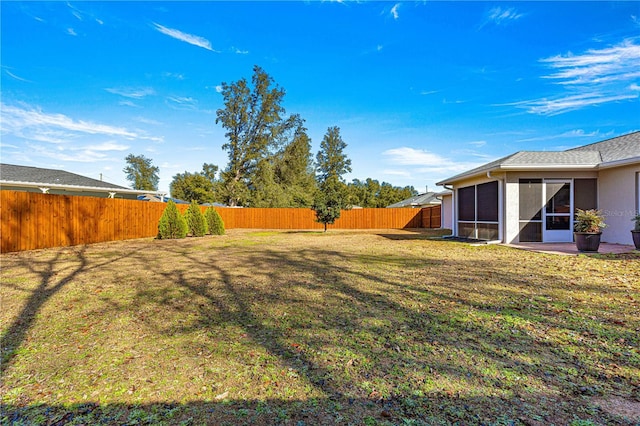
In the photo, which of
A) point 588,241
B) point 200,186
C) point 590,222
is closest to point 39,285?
point 588,241

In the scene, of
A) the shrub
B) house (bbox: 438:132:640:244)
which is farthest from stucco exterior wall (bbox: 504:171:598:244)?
the shrub

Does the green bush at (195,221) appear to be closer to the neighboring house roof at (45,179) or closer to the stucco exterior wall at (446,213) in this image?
the neighboring house roof at (45,179)

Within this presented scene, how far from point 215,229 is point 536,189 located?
14408mm

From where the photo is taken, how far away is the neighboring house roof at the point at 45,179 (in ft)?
44.6

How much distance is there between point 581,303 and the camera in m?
3.63

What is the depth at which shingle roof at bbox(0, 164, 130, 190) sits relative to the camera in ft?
45.6

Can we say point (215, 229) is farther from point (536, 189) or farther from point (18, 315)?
point (536, 189)

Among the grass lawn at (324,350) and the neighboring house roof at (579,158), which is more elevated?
the neighboring house roof at (579,158)

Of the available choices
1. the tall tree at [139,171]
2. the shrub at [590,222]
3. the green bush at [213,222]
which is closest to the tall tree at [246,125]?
the green bush at [213,222]

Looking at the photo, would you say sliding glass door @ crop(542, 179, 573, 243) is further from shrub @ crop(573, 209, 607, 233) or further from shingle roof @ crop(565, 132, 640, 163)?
shrub @ crop(573, 209, 607, 233)

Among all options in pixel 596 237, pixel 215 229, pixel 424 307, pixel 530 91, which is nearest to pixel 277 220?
pixel 215 229

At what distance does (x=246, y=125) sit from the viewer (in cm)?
2806

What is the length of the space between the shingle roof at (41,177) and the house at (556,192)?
1867cm

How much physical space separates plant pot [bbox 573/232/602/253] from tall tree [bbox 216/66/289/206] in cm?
2424
